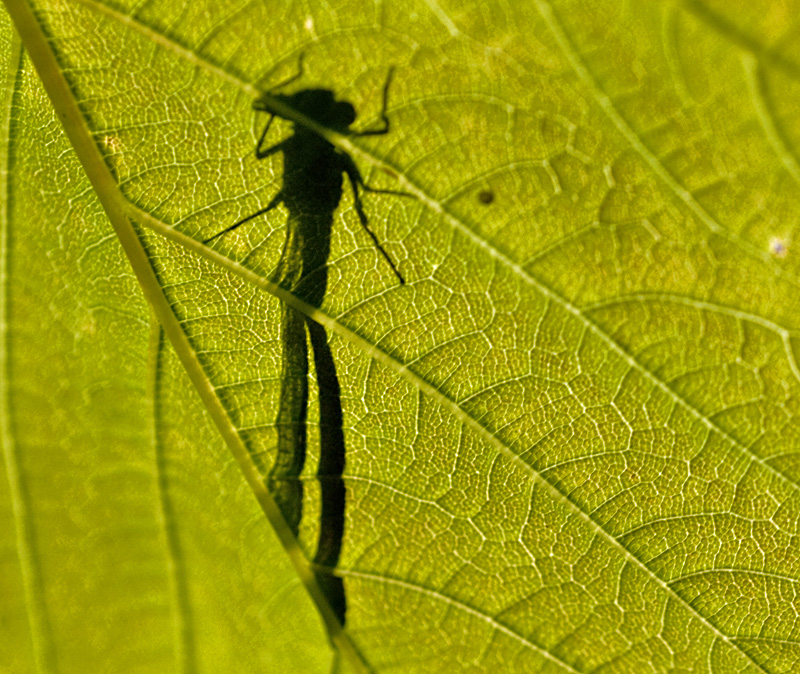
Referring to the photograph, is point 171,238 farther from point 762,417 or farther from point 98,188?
point 762,417

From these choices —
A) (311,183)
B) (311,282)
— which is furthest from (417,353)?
(311,183)

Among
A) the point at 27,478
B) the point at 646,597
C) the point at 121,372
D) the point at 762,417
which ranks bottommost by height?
the point at 646,597

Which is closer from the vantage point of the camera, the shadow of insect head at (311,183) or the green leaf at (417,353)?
the green leaf at (417,353)

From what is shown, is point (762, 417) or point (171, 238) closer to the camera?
point (762, 417)

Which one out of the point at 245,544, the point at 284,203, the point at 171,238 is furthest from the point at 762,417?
the point at 171,238

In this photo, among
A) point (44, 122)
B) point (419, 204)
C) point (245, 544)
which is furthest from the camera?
point (245, 544)

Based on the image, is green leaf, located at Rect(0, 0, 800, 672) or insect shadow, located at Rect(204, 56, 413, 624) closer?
green leaf, located at Rect(0, 0, 800, 672)
